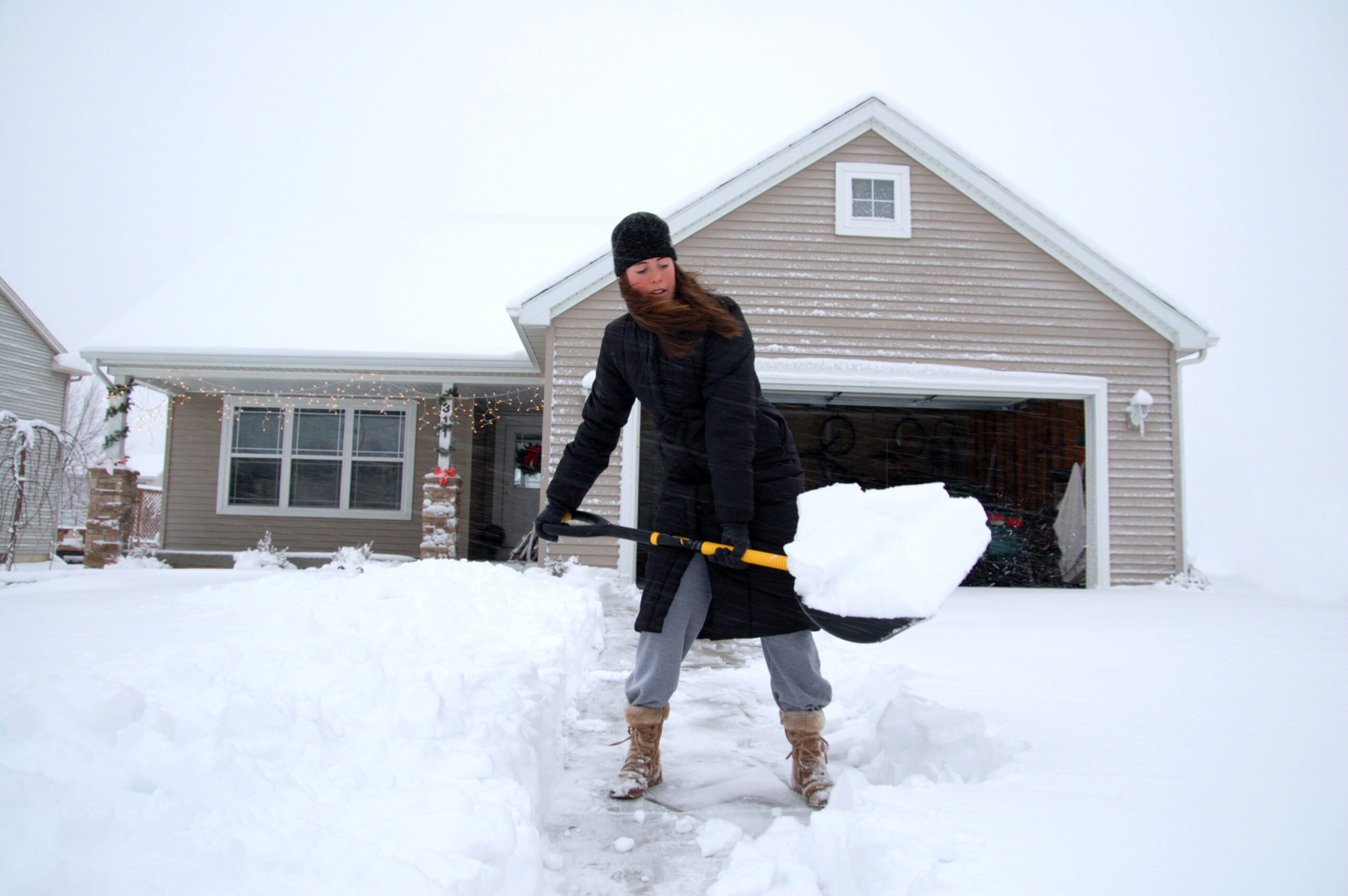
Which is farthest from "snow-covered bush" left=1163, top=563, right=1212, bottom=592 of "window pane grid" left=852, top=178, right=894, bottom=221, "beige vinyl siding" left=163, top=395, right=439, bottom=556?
"beige vinyl siding" left=163, top=395, right=439, bottom=556

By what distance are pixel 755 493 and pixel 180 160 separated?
33156 millimetres

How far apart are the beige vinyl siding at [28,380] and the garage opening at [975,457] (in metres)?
10.3

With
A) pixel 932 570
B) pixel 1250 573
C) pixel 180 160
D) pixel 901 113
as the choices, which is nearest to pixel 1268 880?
pixel 932 570

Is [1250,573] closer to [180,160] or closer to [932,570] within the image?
[932,570]

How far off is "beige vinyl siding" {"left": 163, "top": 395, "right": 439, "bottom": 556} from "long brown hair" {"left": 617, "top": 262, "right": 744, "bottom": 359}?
8729 mm

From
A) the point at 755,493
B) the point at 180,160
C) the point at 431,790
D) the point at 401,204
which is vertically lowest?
the point at 431,790

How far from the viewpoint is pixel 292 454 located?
34.5 ft

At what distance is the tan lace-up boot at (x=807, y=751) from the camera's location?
7.64ft

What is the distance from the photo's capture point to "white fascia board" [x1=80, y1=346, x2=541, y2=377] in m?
8.98

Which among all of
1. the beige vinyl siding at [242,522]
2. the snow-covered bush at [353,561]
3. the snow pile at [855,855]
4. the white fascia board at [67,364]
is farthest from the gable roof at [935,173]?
the white fascia board at [67,364]

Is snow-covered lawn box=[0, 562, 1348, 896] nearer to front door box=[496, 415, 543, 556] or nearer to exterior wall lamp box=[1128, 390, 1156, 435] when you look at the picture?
exterior wall lamp box=[1128, 390, 1156, 435]

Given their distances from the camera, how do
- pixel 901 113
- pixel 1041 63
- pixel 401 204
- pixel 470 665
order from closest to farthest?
pixel 470 665
pixel 901 113
pixel 401 204
pixel 1041 63

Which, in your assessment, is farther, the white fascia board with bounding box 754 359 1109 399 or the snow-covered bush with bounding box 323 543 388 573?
the snow-covered bush with bounding box 323 543 388 573

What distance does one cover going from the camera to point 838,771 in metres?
2.47
